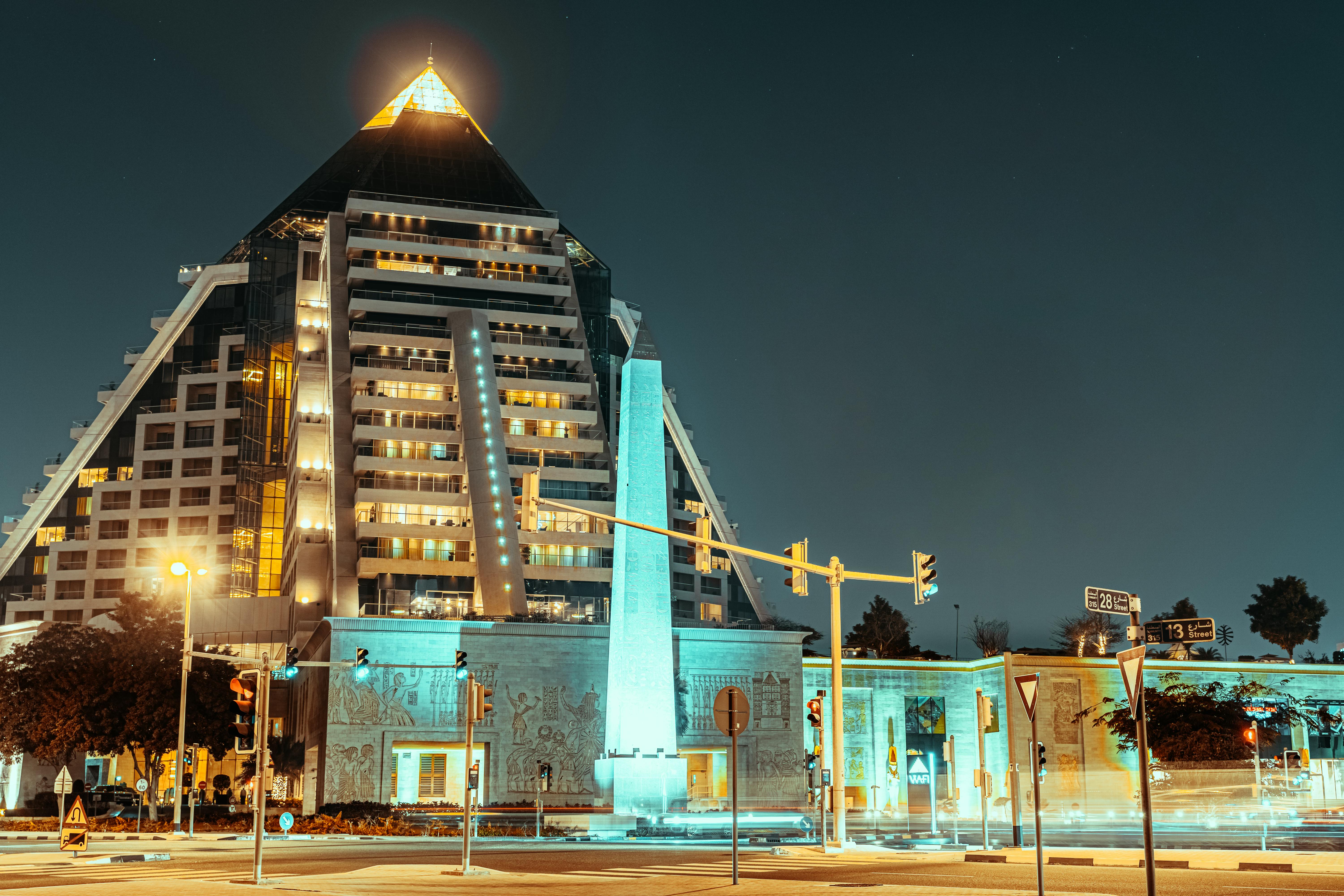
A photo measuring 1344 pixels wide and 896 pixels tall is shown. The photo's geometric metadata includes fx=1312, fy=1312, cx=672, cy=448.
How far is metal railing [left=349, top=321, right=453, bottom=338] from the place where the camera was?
311ft

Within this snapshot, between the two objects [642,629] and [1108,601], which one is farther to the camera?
[642,629]

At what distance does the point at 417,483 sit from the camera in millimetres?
88562

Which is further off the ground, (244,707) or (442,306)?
(442,306)

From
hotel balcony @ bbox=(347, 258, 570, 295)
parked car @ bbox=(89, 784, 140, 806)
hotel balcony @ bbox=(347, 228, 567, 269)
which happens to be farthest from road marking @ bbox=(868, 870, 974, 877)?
hotel balcony @ bbox=(347, 228, 567, 269)

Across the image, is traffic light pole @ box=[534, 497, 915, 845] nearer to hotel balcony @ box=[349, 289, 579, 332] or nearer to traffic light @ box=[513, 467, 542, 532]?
traffic light @ box=[513, 467, 542, 532]

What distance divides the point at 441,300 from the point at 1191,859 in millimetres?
78125

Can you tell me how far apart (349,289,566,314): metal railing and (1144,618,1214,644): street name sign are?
84.8 metres

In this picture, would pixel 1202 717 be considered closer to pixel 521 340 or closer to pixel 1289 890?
pixel 521 340

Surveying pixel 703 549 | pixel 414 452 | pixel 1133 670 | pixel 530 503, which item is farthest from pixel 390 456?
pixel 1133 670

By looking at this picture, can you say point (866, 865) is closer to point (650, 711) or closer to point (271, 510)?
point (650, 711)

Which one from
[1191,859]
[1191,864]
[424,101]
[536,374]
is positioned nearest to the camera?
[1191,864]

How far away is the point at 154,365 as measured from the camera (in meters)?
129

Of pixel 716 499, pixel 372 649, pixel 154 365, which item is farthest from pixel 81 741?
pixel 716 499

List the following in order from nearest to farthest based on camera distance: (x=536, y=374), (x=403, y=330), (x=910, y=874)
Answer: (x=910, y=874) → (x=403, y=330) → (x=536, y=374)
